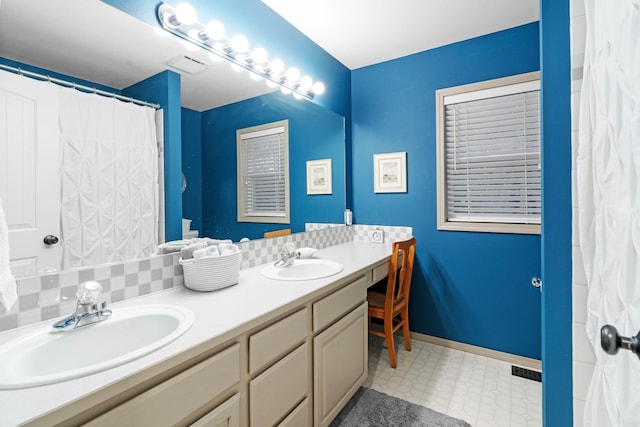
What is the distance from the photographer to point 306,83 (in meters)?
2.18

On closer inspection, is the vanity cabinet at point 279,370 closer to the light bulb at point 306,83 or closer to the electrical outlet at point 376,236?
the electrical outlet at point 376,236

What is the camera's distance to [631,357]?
1.62ft

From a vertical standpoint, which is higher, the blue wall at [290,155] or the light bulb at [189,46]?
the light bulb at [189,46]

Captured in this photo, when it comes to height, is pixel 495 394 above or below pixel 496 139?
below

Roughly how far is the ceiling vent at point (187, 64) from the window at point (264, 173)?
1.24 feet

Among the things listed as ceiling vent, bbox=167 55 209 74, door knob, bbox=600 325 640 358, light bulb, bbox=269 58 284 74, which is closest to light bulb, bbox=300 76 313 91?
light bulb, bbox=269 58 284 74

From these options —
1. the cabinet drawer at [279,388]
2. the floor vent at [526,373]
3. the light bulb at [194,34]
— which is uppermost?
the light bulb at [194,34]

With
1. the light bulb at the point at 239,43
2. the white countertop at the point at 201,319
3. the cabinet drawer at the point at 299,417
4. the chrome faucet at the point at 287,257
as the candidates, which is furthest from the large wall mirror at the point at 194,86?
the cabinet drawer at the point at 299,417

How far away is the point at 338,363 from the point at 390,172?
163 cm

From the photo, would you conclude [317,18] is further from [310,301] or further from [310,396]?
[310,396]

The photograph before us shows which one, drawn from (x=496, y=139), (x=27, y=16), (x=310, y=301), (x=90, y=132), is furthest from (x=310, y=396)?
(x=496, y=139)

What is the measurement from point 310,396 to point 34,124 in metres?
1.48

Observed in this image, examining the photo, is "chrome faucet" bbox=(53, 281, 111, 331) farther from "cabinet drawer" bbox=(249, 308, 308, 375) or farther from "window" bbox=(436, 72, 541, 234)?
"window" bbox=(436, 72, 541, 234)

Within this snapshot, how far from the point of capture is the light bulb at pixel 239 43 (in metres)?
1.60
